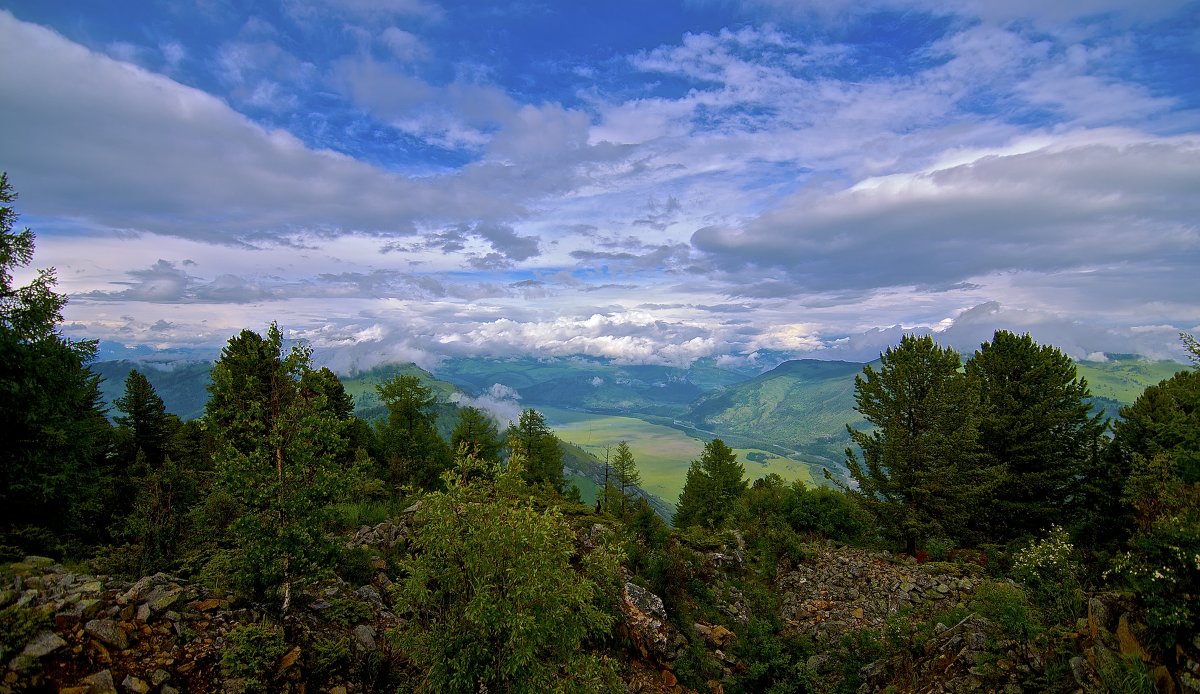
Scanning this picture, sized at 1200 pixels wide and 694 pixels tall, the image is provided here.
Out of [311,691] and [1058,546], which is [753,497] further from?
[311,691]

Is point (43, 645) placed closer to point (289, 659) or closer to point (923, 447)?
→ point (289, 659)

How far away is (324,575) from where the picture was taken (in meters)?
10.3

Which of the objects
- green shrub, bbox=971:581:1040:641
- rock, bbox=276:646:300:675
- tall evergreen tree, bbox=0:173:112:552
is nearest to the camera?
rock, bbox=276:646:300:675

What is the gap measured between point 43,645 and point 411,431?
100 ft

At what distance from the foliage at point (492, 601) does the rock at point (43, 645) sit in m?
5.69

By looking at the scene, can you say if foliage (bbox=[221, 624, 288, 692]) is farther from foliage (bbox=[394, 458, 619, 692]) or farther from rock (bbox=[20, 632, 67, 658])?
foliage (bbox=[394, 458, 619, 692])

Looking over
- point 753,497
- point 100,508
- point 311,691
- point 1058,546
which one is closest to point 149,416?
point 100,508

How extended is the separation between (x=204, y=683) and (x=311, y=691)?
1967mm

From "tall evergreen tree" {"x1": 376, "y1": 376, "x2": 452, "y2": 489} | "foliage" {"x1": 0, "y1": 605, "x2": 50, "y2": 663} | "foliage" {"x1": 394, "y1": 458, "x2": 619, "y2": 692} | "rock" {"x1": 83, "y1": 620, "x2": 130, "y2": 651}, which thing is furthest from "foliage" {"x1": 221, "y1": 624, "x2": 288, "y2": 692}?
"tall evergreen tree" {"x1": 376, "y1": 376, "x2": 452, "y2": 489}

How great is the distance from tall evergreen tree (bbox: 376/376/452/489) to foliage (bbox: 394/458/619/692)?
26655 millimetres

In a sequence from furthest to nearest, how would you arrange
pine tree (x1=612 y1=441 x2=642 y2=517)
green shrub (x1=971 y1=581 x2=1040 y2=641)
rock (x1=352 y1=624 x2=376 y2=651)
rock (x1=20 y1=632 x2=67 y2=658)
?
pine tree (x1=612 y1=441 x2=642 y2=517), rock (x1=352 y1=624 x2=376 y2=651), green shrub (x1=971 y1=581 x2=1040 y2=641), rock (x1=20 y1=632 x2=67 y2=658)

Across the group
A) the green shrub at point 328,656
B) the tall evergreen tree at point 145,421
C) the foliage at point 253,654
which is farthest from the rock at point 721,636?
the tall evergreen tree at point 145,421

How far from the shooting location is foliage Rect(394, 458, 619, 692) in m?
7.89

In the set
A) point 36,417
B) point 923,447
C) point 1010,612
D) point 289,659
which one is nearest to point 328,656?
point 289,659
